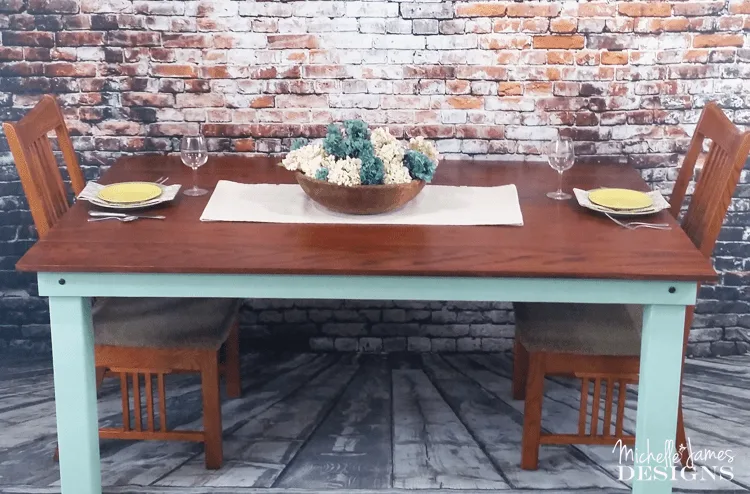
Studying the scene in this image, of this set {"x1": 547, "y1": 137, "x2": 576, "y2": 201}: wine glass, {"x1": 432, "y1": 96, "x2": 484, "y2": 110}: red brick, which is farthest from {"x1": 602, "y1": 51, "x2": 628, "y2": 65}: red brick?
{"x1": 547, "y1": 137, "x2": 576, "y2": 201}: wine glass

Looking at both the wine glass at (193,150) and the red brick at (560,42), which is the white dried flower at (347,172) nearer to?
the wine glass at (193,150)

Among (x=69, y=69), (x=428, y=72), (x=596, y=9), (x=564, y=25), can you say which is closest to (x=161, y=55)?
(x=69, y=69)

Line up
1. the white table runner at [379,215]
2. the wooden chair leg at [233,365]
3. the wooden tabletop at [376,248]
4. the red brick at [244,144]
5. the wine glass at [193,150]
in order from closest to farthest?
1. the wooden tabletop at [376,248]
2. the white table runner at [379,215]
3. the wine glass at [193,150]
4. the wooden chair leg at [233,365]
5. the red brick at [244,144]

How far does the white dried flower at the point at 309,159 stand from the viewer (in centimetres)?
252

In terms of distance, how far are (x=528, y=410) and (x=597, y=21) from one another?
1.39 metres

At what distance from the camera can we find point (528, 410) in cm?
266

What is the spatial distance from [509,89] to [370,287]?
4.23 feet

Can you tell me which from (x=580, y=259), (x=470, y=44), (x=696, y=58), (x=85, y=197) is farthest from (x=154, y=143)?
(x=696, y=58)

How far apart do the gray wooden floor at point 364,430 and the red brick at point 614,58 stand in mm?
1145

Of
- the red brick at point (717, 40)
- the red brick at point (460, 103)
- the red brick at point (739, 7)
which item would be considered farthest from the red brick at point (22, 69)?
the red brick at point (739, 7)

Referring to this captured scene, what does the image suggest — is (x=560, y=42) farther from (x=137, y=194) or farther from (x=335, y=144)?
(x=137, y=194)

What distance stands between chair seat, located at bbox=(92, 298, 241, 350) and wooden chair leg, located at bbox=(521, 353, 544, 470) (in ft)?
2.85

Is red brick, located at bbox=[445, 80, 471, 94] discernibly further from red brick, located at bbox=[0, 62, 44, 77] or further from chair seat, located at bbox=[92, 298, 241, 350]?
red brick, located at bbox=[0, 62, 44, 77]

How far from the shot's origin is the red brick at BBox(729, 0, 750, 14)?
321 centimetres
